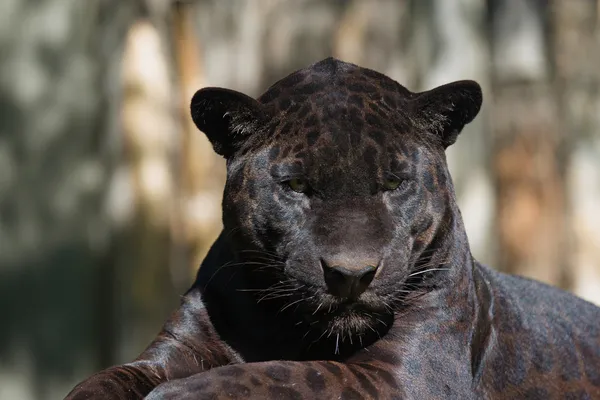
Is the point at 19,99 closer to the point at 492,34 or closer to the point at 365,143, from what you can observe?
the point at 492,34

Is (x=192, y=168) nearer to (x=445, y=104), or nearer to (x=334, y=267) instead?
(x=445, y=104)

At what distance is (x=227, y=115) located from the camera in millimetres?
5539

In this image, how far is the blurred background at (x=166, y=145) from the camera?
32.2 ft

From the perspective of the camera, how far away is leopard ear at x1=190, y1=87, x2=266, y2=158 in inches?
215

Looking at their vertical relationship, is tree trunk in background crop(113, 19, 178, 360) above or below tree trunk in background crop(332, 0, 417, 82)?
below

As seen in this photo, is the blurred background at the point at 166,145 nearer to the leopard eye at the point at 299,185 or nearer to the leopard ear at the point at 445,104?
the leopard ear at the point at 445,104

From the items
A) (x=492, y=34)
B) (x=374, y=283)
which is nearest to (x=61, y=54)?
(x=492, y=34)

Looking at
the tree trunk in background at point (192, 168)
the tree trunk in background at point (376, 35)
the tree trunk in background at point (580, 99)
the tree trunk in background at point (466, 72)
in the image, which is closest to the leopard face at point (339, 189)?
the tree trunk in background at point (192, 168)

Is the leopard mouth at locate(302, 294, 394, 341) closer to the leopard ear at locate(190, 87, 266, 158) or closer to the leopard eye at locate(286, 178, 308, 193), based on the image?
the leopard eye at locate(286, 178, 308, 193)

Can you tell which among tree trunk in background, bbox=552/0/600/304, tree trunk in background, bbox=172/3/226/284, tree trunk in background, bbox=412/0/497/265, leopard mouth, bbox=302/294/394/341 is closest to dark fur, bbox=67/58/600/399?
leopard mouth, bbox=302/294/394/341

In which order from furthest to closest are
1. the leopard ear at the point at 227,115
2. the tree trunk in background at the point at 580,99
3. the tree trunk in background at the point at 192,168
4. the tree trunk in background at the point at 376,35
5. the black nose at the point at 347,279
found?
1. the tree trunk in background at the point at 580,99
2. the tree trunk in background at the point at 376,35
3. the tree trunk in background at the point at 192,168
4. the leopard ear at the point at 227,115
5. the black nose at the point at 347,279

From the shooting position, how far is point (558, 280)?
11.1 m

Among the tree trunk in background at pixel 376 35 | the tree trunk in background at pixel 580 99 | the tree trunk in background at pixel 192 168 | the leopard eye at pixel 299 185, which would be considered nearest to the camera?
the leopard eye at pixel 299 185

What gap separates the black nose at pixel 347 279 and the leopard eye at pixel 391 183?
0.42 meters
